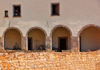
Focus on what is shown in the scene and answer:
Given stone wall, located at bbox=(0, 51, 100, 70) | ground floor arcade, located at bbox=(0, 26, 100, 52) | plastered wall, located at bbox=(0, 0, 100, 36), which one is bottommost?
stone wall, located at bbox=(0, 51, 100, 70)

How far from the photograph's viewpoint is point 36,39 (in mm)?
15883

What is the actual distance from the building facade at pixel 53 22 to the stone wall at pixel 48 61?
7.40 metres

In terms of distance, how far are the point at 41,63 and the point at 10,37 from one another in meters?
11.6

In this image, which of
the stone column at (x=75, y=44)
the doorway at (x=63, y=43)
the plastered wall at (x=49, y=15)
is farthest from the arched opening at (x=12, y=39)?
the stone column at (x=75, y=44)

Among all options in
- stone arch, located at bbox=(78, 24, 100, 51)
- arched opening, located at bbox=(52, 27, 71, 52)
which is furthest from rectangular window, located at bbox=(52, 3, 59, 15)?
stone arch, located at bbox=(78, 24, 100, 51)

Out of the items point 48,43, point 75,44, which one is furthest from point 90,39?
point 48,43

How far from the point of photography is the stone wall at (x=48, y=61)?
5008 mm

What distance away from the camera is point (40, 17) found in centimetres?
1420

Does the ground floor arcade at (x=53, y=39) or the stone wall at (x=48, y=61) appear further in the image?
the ground floor arcade at (x=53, y=39)

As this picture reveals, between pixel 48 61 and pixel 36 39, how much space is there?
34.2 ft

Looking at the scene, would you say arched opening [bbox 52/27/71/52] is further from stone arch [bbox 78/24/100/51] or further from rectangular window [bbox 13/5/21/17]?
rectangular window [bbox 13/5/21/17]

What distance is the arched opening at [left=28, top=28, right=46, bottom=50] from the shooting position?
15.7m

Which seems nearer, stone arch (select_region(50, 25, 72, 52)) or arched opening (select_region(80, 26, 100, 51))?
arched opening (select_region(80, 26, 100, 51))

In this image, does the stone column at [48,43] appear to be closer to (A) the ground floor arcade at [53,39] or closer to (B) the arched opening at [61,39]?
(A) the ground floor arcade at [53,39]
